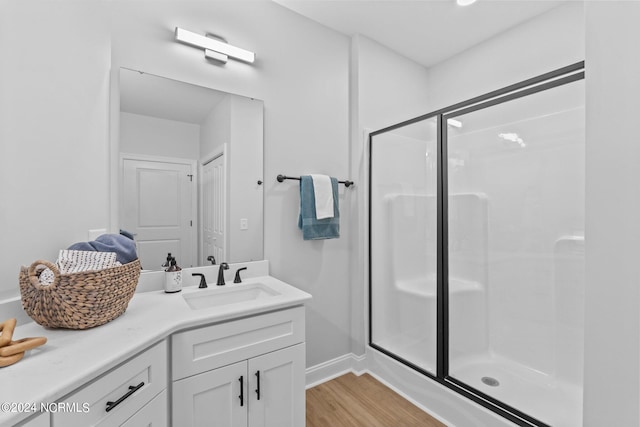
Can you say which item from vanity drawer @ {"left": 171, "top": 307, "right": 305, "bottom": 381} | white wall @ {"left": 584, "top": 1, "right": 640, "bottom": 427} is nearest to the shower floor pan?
white wall @ {"left": 584, "top": 1, "right": 640, "bottom": 427}

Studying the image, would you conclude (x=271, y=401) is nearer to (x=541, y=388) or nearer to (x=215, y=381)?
(x=215, y=381)

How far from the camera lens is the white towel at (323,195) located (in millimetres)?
2053

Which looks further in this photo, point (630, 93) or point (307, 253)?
point (307, 253)

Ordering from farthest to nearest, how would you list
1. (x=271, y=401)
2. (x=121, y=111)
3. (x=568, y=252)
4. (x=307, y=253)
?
(x=307, y=253) → (x=568, y=252) → (x=121, y=111) → (x=271, y=401)

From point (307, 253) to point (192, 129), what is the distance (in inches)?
43.6

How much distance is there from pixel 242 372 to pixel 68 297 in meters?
0.72

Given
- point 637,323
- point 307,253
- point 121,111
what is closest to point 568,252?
point 637,323

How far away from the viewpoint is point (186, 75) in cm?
167

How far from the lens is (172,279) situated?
152 cm

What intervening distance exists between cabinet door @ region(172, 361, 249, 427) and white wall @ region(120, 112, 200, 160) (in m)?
1.15

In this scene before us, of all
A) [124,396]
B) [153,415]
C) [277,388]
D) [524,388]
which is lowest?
[524,388]

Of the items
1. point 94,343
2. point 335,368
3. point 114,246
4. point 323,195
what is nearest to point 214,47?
point 323,195

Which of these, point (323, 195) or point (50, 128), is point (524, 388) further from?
point (50, 128)

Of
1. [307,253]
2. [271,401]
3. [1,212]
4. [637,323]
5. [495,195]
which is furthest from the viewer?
[307,253]
